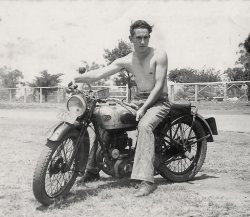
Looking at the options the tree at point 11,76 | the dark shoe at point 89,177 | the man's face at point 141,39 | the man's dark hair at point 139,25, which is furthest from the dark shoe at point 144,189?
the tree at point 11,76

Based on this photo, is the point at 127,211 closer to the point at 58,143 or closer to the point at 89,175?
the point at 58,143

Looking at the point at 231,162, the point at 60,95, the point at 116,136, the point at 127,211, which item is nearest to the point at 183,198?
the point at 127,211

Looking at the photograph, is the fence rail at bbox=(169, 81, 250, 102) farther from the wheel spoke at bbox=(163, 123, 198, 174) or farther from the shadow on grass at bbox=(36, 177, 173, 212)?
the shadow on grass at bbox=(36, 177, 173, 212)

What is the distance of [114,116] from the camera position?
16.9 ft

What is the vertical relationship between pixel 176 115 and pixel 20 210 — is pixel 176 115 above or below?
above

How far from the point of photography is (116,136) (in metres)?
5.34

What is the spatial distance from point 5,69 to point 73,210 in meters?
49.1

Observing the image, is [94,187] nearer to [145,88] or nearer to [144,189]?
[144,189]

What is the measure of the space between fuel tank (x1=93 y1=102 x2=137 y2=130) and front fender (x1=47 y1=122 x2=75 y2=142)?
1.35ft

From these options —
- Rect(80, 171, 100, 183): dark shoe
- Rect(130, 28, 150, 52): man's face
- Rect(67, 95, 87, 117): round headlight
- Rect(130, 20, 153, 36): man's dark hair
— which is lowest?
Rect(80, 171, 100, 183): dark shoe

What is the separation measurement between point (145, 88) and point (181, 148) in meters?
0.91

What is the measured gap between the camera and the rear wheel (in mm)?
5742

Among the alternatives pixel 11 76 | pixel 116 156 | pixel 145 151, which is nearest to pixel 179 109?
pixel 145 151

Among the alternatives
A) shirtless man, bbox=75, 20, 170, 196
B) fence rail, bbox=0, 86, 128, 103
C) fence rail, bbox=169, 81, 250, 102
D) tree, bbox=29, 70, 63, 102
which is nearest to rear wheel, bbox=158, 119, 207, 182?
shirtless man, bbox=75, 20, 170, 196
